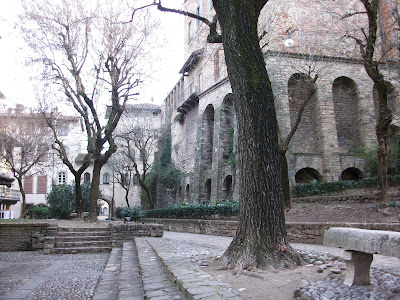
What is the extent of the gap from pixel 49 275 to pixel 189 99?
23.9 meters

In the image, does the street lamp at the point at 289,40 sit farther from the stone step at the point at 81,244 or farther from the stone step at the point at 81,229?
the stone step at the point at 81,244

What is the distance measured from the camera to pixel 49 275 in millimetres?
6723

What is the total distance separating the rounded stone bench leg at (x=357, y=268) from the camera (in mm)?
3176

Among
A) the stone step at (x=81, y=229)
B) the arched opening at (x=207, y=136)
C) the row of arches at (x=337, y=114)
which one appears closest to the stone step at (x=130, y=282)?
the stone step at (x=81, y=229)

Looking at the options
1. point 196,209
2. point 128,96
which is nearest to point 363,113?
point 196,209

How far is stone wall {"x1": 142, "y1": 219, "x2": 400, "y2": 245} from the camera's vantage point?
685cm

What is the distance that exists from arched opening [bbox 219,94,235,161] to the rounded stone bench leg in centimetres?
2078

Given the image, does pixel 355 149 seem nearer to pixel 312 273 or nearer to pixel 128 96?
pixel 128 96

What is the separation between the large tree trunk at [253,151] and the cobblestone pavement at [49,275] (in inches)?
95.3

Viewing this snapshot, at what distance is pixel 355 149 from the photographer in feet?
64.1

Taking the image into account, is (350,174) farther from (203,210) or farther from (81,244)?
(81,244)

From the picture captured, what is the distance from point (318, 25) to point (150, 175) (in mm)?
19637

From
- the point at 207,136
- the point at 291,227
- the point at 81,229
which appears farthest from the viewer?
the point at 207,136

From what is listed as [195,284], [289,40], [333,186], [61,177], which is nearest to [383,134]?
[333,186]
